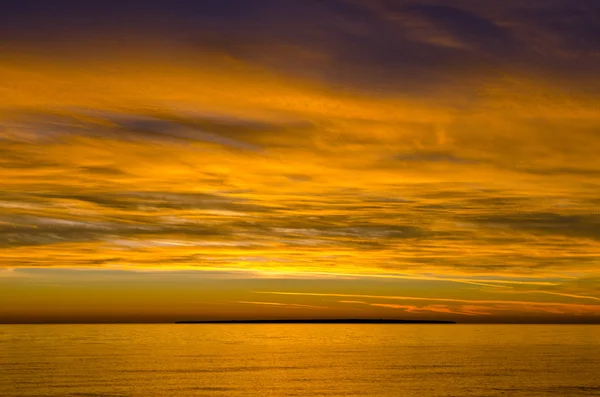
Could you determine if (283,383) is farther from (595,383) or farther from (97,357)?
(97,357)

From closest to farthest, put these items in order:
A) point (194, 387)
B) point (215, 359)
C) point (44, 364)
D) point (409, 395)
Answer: point (409, 395) < point (194, 387) < point (44, 364) < point (215, 359)

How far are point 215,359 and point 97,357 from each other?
20.4 m

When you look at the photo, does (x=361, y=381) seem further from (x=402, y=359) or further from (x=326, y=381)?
(x=402, y=359)

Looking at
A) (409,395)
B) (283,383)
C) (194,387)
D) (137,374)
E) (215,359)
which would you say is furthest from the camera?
(215,359)

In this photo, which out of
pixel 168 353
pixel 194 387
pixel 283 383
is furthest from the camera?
pixel 168 353

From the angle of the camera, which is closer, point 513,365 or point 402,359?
point 513,365

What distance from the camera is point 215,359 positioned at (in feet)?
392

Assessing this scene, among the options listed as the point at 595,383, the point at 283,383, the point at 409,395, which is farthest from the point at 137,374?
the point at 595,383

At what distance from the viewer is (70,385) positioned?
77.4 m

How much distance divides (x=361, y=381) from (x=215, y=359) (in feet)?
138

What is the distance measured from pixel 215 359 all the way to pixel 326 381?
3994 centimetres

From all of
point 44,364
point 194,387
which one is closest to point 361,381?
point 194,387

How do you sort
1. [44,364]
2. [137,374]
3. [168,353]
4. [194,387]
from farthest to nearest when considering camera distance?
1. [168,353]
2. [44,364]
3. [137,374]
4. [194,387]

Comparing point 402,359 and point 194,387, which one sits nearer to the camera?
point 194,387
